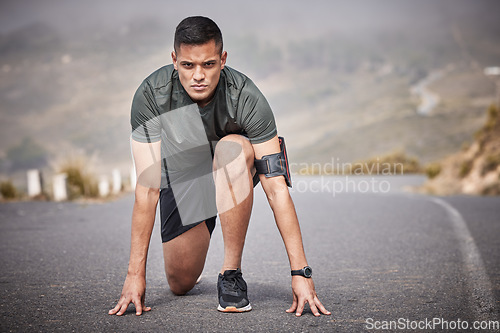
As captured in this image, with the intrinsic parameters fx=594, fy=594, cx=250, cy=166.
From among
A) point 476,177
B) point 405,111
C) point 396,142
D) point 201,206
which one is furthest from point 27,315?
point 405,111

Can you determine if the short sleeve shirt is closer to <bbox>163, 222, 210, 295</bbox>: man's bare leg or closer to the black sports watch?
<bbox>163, 222, 210, 295</bbox>: man's bare leg

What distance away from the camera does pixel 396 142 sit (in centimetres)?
6306

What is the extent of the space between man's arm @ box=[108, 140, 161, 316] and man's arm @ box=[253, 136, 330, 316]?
0.66 meters

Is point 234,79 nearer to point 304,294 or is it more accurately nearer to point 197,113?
point 197,113

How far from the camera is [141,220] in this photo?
365cm

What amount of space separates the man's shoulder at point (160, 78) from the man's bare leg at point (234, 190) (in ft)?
1.71

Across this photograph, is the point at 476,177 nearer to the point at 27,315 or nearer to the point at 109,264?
the point at 109,264

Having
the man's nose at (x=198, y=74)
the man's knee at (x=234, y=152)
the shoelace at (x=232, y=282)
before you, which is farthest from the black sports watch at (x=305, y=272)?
the man's nose at (x=198, y=74)

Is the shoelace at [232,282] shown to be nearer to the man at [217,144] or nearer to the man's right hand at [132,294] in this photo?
the man at [217,144]

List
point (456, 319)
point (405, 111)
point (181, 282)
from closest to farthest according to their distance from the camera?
point (456, 319) < point (181, 282) < point (405, 111)

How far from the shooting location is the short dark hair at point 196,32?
3.48 meters

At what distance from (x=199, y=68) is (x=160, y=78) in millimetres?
325

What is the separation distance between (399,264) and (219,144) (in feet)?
7.92

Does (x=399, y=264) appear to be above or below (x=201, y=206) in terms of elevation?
below
